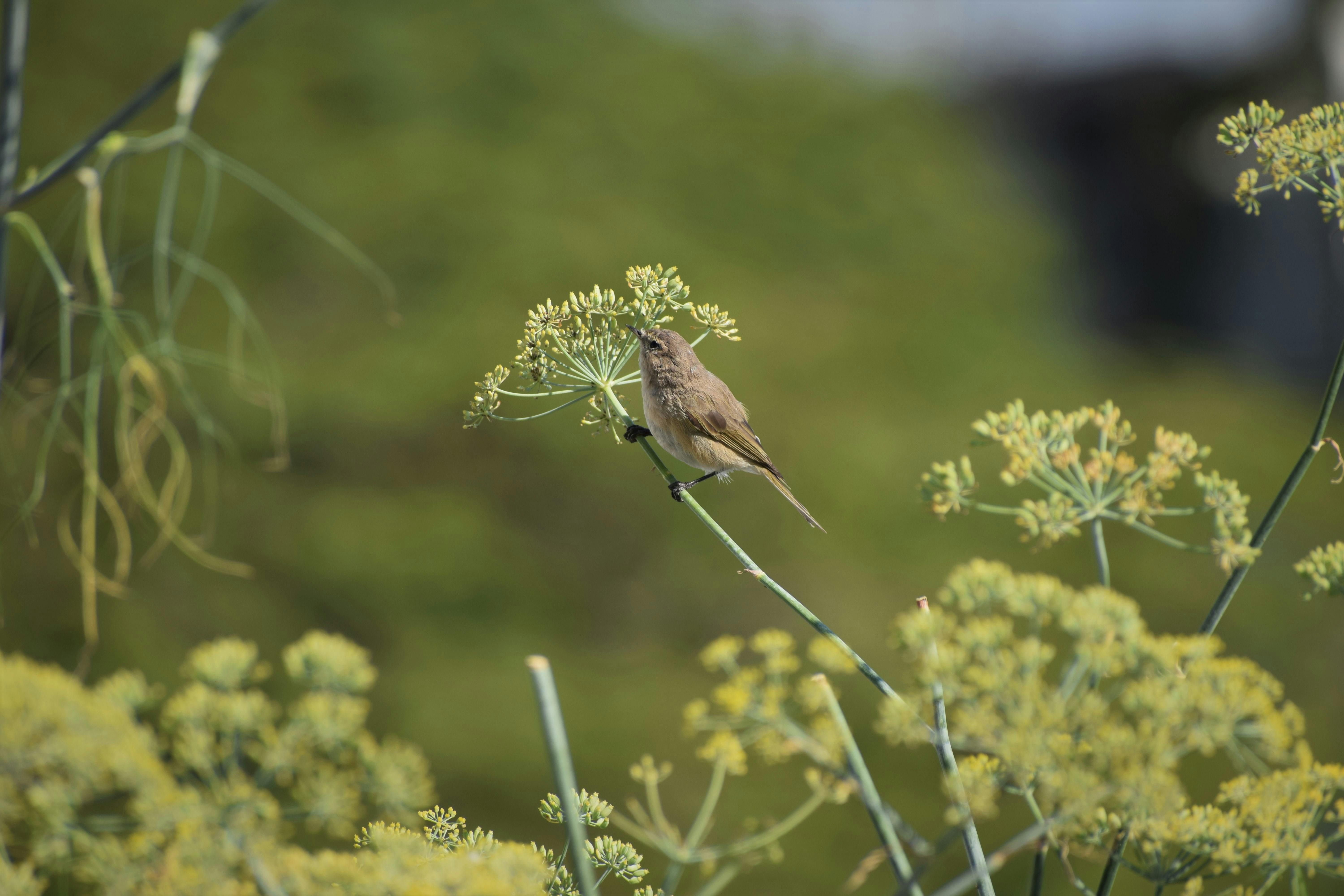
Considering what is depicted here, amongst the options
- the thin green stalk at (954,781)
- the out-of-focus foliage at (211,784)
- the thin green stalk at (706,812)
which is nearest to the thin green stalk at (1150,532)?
the thin green stalk at (954,781)

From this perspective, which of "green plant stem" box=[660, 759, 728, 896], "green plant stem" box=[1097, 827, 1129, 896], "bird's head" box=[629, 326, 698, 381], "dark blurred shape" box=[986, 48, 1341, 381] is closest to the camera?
"green plant stem" box=[660, 759, 728, 896]

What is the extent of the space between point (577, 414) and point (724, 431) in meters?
3.01

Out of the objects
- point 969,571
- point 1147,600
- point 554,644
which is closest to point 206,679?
point 969,571

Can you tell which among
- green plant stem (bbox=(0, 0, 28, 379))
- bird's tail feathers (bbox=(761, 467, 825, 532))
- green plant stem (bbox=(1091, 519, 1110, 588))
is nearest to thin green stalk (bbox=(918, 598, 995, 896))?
green plant stem (bbox=(1091, 519, 1110, 588))

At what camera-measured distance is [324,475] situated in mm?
4879

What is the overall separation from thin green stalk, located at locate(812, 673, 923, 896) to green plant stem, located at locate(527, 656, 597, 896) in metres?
0.21

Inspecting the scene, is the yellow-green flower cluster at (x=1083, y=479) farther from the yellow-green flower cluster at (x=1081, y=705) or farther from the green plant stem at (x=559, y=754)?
the green plant stem at (x=559, y=754)

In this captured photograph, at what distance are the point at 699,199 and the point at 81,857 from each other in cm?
652

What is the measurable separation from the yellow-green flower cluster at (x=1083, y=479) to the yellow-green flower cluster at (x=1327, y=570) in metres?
0.08

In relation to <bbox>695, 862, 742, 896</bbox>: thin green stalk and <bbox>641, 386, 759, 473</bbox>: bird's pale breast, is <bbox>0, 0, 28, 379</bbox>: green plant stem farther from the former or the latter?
<bbox>641, 386, 759, 473</bbox>: bird's pale breast

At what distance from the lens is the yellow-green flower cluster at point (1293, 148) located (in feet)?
3.52

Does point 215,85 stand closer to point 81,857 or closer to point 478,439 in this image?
point 478,439

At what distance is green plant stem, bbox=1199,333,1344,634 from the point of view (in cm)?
95

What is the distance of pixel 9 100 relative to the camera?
2.67ft
